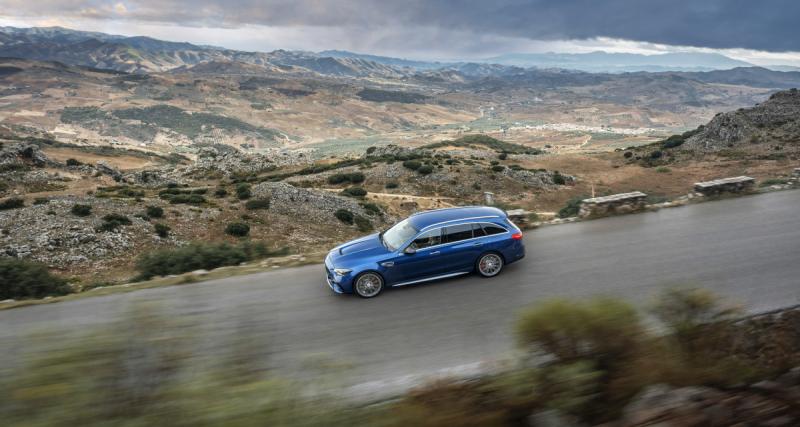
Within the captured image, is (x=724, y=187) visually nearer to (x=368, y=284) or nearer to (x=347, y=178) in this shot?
(x=368, y=284)

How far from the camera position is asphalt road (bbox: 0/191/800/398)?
25.4 ft

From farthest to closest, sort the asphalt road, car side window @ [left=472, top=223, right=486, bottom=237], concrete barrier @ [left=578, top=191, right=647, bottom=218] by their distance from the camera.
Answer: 1. concrete barrier @ [left=578, top=191, right=647, bottom=218]
2. car side window @ [left=472, top=223, right=486, bottom=237]
3. the asphalt road

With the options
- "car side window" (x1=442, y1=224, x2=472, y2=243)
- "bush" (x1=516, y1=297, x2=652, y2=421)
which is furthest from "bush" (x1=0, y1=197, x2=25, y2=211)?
"bush" (x1=516, y1=297, x2=652, y2=421)

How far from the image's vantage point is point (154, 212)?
29.3 meters

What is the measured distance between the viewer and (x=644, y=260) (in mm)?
11062

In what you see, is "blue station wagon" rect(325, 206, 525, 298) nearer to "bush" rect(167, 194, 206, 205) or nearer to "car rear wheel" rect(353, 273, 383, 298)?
"car rear wheel" rect(353, 273, 383, 298)

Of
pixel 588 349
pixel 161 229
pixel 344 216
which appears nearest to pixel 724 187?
pixel 588 349

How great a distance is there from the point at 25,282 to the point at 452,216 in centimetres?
1061

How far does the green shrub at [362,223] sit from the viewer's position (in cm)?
3187

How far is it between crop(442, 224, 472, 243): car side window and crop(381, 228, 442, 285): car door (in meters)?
0.18

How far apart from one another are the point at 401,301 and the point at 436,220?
2.16 metres

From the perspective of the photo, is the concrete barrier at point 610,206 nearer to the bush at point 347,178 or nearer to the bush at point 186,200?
the bush at point 186,200

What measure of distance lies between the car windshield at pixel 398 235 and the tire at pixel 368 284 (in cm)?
76

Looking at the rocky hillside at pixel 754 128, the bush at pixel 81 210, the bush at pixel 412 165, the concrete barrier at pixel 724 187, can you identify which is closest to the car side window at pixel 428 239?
the concrete barrier at pixel 724 187
